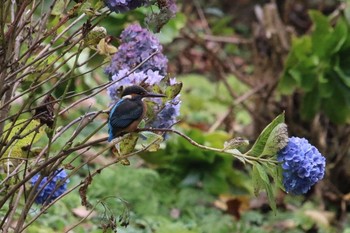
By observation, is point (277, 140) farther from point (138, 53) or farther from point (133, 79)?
point (138, 53)

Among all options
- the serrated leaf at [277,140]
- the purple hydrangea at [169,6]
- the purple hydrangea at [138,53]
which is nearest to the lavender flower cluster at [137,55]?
the purple hydrangea at [138,53]

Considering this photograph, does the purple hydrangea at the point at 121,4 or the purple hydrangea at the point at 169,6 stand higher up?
the purple hydrangea at the point at 121,4

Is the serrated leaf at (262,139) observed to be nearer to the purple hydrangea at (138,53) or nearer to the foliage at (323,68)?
the purple hydrangea at (138,53)

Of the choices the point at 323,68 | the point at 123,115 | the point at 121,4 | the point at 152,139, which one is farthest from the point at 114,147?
the point at 323,68

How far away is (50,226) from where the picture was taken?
3.53 metres

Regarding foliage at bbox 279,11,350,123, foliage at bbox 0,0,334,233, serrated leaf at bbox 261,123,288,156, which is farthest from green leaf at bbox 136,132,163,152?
foliage at bbox 279,11,350,123

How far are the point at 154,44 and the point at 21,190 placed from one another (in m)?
0.52

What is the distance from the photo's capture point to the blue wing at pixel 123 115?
1698 mm

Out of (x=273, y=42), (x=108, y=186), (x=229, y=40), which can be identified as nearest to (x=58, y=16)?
(x=108, y=186)

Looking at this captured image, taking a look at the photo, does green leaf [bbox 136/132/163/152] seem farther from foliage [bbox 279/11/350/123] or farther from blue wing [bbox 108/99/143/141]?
foliage [bbox 279/11/350/123]

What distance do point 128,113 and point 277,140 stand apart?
35 cm

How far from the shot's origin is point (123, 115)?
1.70 metres

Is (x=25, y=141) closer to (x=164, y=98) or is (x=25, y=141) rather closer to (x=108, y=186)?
(x=164, y=98)

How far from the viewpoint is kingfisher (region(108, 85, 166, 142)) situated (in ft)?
5.58
